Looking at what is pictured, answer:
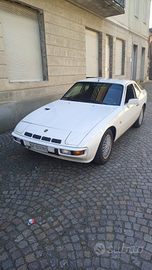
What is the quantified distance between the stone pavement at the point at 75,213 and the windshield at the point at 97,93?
131 centimetres

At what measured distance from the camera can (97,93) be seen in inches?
179

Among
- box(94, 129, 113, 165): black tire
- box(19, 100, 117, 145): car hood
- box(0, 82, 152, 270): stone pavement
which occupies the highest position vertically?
box(19, 100, 117, 145): car hood

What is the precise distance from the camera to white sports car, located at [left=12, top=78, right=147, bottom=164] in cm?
310

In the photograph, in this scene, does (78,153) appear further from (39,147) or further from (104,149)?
(104,149)

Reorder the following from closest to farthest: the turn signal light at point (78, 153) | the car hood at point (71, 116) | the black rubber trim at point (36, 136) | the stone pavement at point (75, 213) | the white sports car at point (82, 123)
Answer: the stone pavement at point (75, 213), the turn signal light at point (78, 153), the white sports car at point (82, 123), the black rubber trim at point (36, 136), the car hood at point (71, 116)

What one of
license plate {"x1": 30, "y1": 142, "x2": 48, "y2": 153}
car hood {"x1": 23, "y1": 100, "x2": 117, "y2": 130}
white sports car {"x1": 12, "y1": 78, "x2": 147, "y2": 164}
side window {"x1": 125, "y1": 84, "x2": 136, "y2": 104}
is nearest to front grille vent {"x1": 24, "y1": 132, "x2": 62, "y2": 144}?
white sports car {"x1": 12, "y1": 78, "x2": 147, "y2": 164}

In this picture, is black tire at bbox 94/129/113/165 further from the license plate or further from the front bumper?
the license plate

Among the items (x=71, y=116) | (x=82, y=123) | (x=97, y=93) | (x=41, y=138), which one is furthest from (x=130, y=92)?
(x=41, y=138)

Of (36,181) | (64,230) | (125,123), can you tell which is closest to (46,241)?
(64,230)

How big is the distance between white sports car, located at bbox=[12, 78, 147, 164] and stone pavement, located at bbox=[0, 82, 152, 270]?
435 millimetres

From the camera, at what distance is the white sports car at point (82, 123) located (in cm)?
310

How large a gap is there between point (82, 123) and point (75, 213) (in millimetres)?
1555

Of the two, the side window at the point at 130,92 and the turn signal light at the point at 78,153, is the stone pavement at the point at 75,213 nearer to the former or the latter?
the turn signal light at the point at 78,153

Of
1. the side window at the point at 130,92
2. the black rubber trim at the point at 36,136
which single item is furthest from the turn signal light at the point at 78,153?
the side window at the point at 130,92
